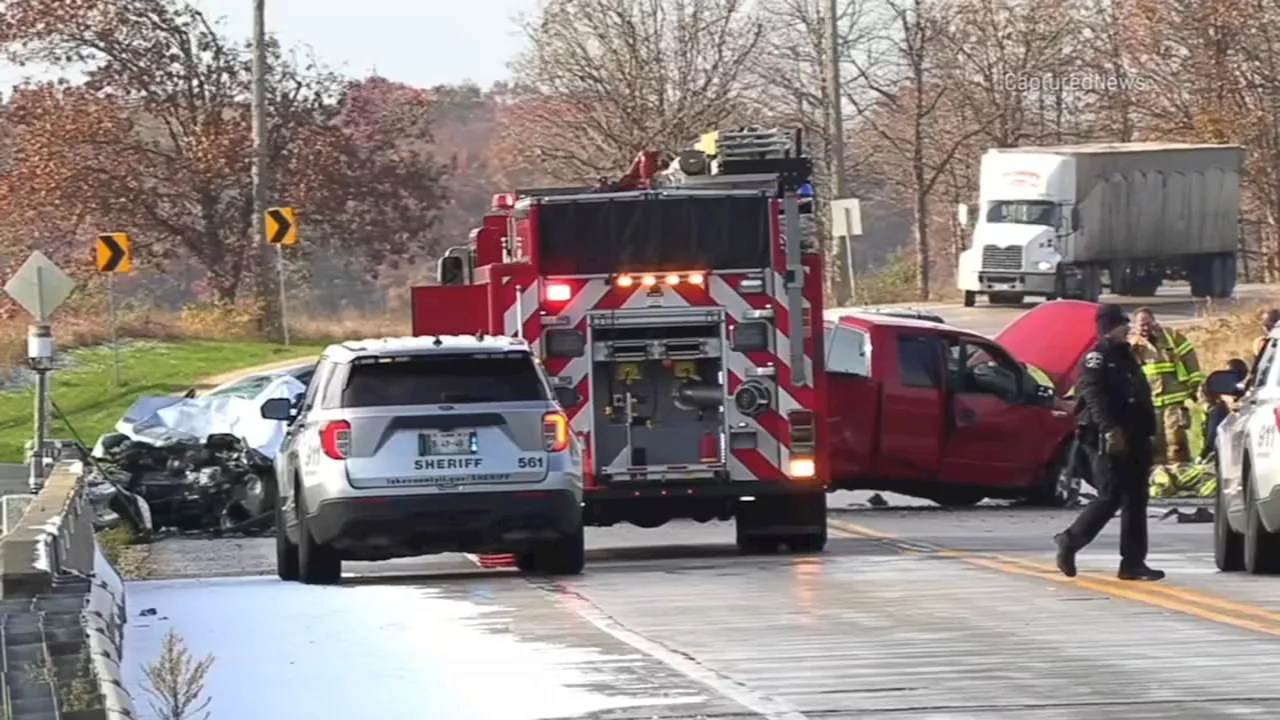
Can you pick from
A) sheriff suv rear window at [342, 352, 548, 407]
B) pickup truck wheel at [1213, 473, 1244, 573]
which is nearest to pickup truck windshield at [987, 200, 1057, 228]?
pickup truck wheel at [1213, 473, 1244, 573]

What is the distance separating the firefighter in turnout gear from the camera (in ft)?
82.2

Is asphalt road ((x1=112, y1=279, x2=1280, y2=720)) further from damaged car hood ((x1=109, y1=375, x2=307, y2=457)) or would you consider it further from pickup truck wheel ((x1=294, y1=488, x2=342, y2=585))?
damaged car hood ((x1=109, y1=375, x2=307, y2=457))

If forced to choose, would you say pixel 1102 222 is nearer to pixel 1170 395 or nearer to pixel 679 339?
pixel 1170 395

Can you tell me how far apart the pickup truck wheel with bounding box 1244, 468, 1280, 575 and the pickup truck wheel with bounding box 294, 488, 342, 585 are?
223 inches

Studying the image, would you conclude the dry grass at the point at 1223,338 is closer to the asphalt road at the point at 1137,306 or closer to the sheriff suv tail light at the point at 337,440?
the asphalt road at the point at 1137,306

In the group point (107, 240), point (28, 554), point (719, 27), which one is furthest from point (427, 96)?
point (28, 554)

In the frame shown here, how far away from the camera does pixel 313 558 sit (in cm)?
1617

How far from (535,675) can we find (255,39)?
3781cm

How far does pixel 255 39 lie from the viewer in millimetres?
47531

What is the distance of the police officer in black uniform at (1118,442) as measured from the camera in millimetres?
15266

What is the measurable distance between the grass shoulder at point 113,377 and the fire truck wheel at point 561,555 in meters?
17.7

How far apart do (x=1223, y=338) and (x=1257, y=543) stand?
27431mm

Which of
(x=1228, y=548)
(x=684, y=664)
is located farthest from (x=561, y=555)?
(x=684, y=664)

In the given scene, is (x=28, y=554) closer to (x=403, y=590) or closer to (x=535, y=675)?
(x=535, y=675)
